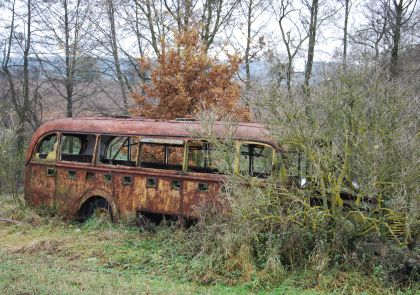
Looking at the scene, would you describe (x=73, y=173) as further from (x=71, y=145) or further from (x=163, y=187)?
(x=163, y=187)

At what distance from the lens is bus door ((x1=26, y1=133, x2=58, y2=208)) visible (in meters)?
11.4

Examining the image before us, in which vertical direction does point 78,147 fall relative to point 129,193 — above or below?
above

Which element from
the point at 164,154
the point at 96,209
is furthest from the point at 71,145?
the point at 164,154

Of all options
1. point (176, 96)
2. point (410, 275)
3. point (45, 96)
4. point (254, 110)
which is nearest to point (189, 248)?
point (254, 110)

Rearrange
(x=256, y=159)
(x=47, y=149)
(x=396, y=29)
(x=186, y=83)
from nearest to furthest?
(x=256, y=159), (x=47, y=149), (x=186, y=83), (x=396, y=29)

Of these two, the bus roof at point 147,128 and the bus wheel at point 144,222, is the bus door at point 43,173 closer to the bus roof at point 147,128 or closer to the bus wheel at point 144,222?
the bus roof at point 147,128

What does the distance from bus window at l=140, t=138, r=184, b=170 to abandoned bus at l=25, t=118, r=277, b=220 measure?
0.08 ft

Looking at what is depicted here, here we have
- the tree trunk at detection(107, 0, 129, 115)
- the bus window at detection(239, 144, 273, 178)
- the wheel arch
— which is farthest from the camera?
the tree trunk at detection(107, 0, 129, 115)

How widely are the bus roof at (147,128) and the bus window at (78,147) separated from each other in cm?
29

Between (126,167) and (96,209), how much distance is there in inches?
51.8

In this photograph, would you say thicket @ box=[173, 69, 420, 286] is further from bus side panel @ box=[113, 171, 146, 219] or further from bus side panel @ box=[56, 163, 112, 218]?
bus side panel @ box=[56, 163, 112, 218]

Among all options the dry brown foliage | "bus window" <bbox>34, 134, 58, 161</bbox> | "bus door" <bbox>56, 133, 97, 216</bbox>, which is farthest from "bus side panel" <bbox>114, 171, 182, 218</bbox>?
the dry brown foliage

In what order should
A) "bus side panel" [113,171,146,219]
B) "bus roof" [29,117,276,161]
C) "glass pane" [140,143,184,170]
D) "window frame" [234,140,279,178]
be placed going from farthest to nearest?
"glass pane" [140,143,184,170], "bus side panel" [113,171,146,219], "bus roof" [29,117,276,161], "window frame" [234,140,279,178]

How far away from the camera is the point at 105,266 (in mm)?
7914
